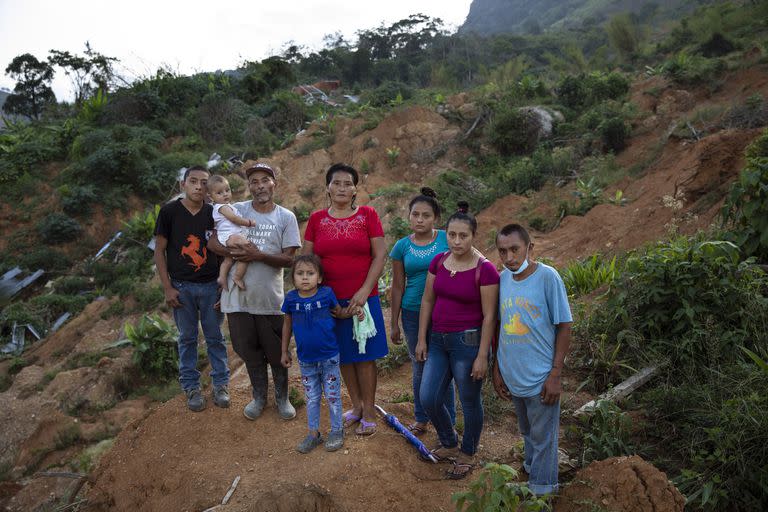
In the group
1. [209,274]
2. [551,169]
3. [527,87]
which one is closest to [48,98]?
[527,87]

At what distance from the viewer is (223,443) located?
386cm

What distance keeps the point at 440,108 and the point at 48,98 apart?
68.7 feet

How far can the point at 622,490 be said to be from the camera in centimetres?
259

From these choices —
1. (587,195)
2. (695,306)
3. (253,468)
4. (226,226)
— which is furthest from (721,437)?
(587,195)

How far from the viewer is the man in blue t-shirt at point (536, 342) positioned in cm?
269

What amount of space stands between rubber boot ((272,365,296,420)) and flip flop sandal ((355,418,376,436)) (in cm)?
67

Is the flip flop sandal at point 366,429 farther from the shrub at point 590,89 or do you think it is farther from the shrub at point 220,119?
the shrub at point 220,119

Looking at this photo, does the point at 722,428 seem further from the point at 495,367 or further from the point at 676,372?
the point at 495,367

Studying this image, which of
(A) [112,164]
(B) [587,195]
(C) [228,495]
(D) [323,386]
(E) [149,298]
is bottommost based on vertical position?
(E) [149,298]

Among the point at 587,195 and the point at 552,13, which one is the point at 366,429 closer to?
the point at 587,195

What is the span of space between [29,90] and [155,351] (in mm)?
25373

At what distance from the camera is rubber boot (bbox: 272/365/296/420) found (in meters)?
3.98

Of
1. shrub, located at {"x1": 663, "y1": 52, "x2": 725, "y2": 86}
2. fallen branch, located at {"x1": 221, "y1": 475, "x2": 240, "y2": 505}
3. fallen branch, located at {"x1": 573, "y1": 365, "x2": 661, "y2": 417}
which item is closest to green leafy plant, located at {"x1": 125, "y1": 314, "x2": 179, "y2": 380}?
fallen branch, located at {"x1": 221, "y1": 475, "x2": 240, "y2": 505}

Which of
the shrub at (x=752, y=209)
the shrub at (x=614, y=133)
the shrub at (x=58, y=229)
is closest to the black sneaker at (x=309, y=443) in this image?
the shrub at (x=752, y=209)
